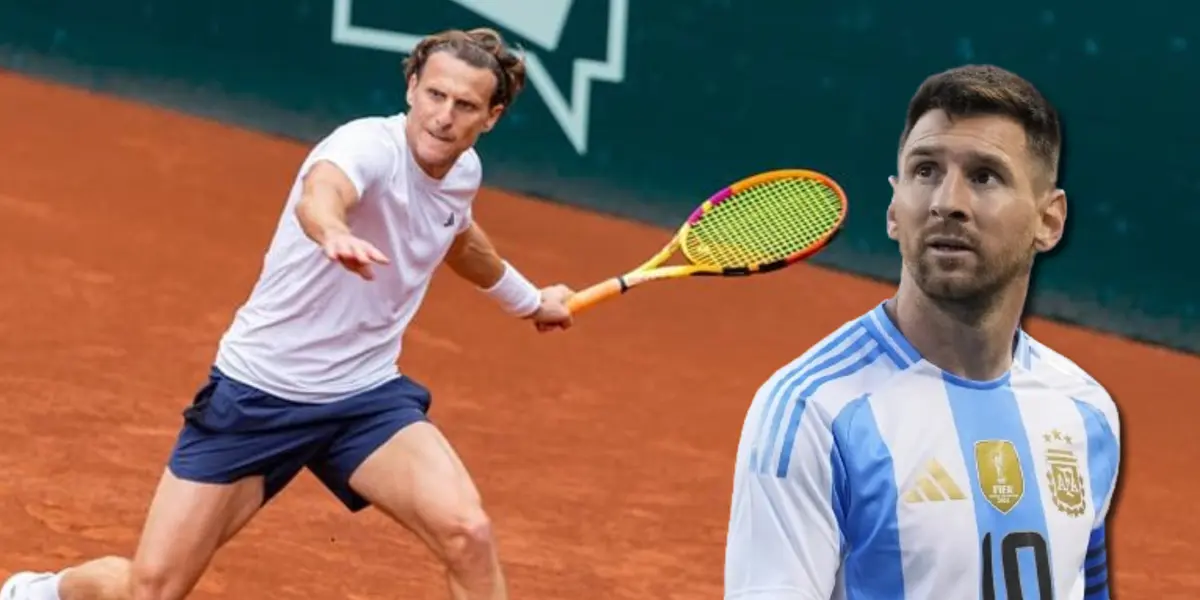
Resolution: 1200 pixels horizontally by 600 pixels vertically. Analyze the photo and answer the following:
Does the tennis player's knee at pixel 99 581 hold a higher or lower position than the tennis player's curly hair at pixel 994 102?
lower

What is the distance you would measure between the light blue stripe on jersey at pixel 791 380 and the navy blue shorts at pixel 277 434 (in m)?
2.71

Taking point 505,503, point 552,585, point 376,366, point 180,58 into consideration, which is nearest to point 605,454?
point 505,503

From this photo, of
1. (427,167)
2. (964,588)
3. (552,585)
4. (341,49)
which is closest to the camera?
(964,588)

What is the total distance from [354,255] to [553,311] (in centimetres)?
173

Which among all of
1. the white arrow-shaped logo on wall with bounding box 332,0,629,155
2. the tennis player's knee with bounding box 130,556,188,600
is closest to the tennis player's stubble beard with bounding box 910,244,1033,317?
the tennis player's knee with bounding box 130,556,188,600

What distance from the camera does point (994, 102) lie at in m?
2.95

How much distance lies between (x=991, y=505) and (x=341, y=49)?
10.6m

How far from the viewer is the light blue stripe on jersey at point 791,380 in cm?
288

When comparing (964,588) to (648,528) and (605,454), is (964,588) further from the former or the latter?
(605,454)

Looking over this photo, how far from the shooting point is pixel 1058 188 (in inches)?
124

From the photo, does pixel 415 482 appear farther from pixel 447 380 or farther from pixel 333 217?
pixel 447 380

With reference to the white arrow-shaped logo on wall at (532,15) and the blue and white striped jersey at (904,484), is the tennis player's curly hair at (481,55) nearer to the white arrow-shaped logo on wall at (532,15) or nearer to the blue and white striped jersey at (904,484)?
the blue and white striped jersey at (904,484)

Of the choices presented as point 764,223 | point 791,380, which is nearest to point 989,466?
point 791,380

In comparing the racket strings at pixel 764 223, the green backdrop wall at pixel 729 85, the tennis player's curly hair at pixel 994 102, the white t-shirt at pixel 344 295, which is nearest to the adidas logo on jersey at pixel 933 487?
the tennis player's curly hair at pixel 994 102
